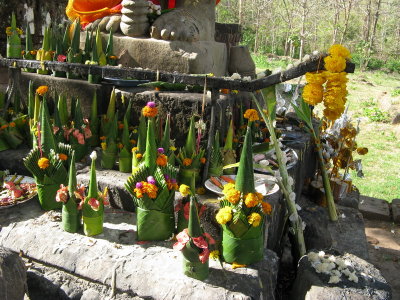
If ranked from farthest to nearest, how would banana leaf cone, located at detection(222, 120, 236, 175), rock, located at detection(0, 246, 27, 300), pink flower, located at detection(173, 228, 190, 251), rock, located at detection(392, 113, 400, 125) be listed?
rock, located at detection(392, 113, 400, 125) < banana leaf cone, located at detection(222, 120, 236, 175) < pink flower, located at detection(173, 228, 190, 251) < rock, located at detection(0, 246, 27, 300)

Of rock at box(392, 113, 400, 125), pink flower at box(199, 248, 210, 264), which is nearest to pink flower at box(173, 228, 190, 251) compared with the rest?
pink flower at box(199, 248, 210, 264)

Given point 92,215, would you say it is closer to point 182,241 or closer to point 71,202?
point 71,202

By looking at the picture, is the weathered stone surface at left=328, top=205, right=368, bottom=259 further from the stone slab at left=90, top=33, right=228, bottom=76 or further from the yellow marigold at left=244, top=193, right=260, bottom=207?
the stone slab at left=90, top=33, right=228, bottom=76


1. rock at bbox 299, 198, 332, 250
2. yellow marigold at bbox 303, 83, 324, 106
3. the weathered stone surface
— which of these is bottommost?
the weathered stone surface

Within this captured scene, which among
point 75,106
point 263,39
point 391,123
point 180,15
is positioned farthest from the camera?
point 263,39

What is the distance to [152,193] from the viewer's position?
83.1 inches

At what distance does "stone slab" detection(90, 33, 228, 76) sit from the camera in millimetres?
3420

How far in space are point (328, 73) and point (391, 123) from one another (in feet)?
29.0

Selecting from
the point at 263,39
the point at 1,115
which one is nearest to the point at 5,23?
the point at 1,115

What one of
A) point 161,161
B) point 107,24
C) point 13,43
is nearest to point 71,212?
point 161,161

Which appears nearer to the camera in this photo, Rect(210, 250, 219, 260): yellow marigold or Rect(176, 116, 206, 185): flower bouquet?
Rect(210, 250, 219, 260): yellow marigold

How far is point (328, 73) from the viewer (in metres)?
2.37

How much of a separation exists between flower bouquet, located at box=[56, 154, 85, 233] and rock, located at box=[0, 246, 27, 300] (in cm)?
44

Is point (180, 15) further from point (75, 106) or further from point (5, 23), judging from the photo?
point (5, 23)
